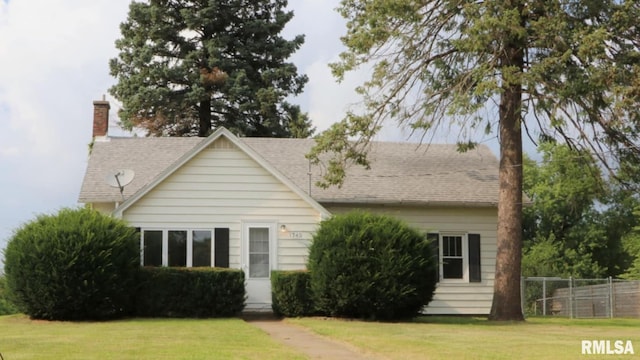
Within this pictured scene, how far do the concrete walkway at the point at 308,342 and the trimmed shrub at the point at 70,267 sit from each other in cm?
359

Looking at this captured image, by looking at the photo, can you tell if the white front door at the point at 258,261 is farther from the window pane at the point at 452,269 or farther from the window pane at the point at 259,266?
the window pane at the point at 452,269

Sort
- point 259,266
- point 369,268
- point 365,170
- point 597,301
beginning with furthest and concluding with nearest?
1. point 597,301
2. point 365,170
3. point 259,266
4. point 369,268

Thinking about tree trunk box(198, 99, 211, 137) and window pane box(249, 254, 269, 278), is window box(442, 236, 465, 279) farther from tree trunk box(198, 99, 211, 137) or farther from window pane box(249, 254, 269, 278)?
tree trunk box(198, 99, 211, 137)

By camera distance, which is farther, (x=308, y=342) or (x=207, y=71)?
(x=207, y=71)

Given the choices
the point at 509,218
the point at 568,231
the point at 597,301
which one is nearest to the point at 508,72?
the point at 509,218

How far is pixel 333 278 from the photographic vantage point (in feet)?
69.2

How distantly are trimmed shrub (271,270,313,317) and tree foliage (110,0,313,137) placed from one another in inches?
734

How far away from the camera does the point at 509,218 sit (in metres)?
23.1

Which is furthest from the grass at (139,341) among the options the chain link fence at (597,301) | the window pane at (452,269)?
the chain link fence at (597,301)

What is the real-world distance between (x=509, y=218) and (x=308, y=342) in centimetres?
931

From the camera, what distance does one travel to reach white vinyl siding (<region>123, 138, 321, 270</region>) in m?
23.4

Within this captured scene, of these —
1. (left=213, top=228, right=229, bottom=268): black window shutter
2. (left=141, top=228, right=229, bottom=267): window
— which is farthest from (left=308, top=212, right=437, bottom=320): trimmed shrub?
(left=141, top=228, right=229, bottom=267): window

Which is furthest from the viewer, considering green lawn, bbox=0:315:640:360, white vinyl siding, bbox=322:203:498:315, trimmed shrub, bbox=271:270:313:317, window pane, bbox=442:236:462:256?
window pane, bbox=442:236:462:256

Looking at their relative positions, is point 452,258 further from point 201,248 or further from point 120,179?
point 120,179
